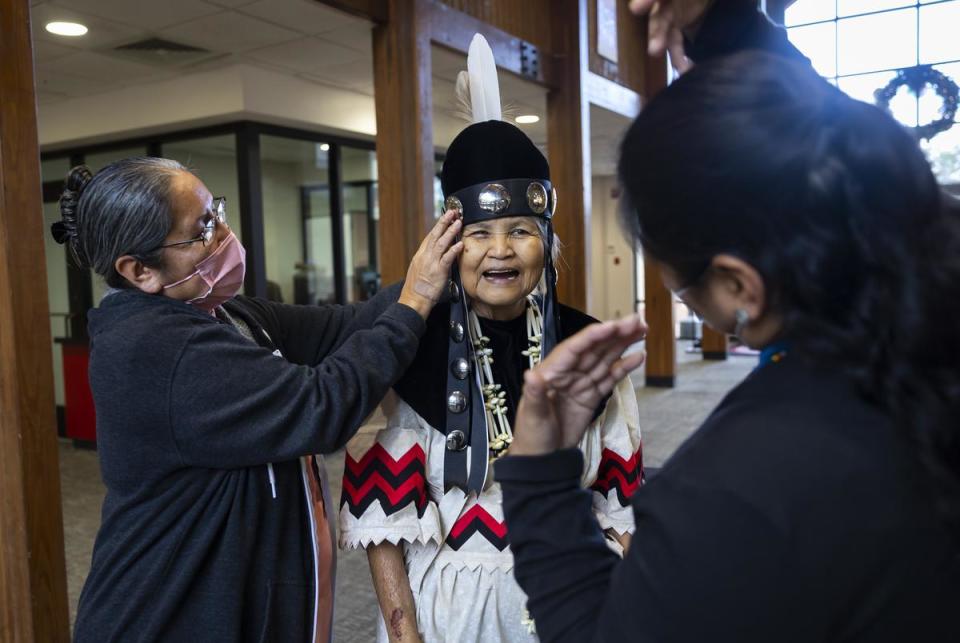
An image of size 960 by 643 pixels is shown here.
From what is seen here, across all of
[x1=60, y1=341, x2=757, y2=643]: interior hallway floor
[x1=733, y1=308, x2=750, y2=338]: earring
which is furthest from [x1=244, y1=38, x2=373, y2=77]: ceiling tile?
[x1=733, y1=308, x2=750, y2=338]: earring

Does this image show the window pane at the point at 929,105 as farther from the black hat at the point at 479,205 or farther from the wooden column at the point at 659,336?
the black hat at the point at 479,205

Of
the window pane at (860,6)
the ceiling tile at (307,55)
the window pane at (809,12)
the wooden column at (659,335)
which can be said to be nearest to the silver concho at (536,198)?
the ceiling tile at (307,55)

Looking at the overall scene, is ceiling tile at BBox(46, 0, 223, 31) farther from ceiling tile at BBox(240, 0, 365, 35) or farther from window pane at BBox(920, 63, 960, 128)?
window pane at BBox(920, 63, 960, 128)

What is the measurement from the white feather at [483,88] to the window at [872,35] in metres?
7.51

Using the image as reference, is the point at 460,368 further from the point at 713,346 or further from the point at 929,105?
the point at 713,346

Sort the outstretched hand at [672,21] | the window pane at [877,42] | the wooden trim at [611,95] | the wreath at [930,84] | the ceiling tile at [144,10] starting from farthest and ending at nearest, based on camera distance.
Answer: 1. the window pane at [877,42]
2. the wooden trim at [611,95]
3. the wreath at [930,84]
4. the ceiling tile at [144,10]
5. the outstretched hand at [672,21]

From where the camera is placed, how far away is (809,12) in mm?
8250

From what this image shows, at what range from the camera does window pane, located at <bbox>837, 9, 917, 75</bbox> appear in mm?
7950

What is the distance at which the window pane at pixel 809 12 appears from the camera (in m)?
8.10

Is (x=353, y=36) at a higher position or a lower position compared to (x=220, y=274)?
higher

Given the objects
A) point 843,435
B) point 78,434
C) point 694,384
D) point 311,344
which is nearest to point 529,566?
point 843,435

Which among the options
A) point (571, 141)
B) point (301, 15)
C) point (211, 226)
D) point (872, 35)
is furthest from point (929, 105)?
point (211, 226)

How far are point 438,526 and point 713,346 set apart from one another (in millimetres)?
9738

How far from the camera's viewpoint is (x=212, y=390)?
1152mm
